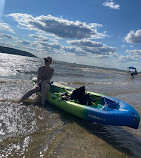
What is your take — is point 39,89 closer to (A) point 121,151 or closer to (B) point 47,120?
(B) point 47,120

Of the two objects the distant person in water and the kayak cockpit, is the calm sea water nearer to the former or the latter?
the kayak cockpit

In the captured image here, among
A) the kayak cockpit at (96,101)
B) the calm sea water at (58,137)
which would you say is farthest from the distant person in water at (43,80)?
the calm sea water at (58,137)

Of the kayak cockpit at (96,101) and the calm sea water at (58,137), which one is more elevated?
the kayak cockpit at (96,101)

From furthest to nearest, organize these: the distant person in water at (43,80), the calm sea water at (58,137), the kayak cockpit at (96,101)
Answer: the distant person in water at (43,80)
the kayak cockpit at (96,101)
the calm sea water at (58,137)

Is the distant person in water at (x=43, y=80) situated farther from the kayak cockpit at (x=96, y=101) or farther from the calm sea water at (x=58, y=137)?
the calm sea water at (x=58, y=137)

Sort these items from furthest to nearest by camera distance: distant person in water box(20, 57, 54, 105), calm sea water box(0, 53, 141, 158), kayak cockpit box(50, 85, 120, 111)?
distant person in water box(20, 57, 54, 105) < kayak cockpit box(50, 85, 120, 111) < calm sea water box(0, 53, 141, 158)

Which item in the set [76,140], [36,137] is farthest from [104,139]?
[36,137]

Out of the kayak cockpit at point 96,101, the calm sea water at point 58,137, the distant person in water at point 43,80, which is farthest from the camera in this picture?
the distant person in water at point 43,80

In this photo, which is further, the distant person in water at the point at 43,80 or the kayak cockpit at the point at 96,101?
the distant person in water at the point at 43,80

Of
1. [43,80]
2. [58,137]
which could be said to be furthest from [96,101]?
[58,137]

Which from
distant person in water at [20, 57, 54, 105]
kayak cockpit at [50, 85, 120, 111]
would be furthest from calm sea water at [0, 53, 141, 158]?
distant person in water at [20, 57, 54, 105]

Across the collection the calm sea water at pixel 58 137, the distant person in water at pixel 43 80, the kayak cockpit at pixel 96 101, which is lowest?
the calm sea water at pixel 58 137

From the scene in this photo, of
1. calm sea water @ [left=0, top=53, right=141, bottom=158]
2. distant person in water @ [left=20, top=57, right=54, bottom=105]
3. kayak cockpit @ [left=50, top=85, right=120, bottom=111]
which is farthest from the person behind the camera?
distant person in water @ [left=20, top=57, right=54, bottom=105]

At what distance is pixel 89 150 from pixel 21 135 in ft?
5.98
